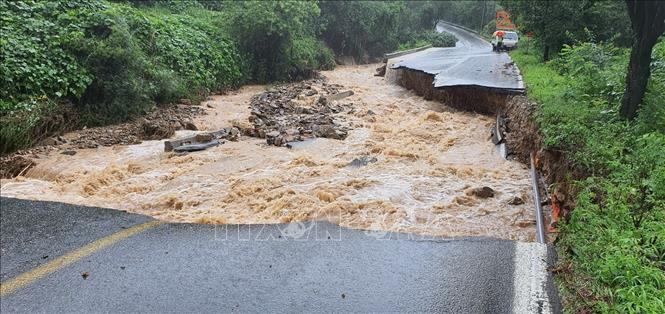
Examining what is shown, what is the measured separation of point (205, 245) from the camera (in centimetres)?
591

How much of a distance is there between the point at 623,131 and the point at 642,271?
12.8 ft

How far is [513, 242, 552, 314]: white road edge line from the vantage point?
4074mm

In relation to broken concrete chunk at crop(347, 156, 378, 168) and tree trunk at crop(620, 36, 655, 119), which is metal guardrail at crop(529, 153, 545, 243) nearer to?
tree trunk at crop(620, 36, 655, 119)

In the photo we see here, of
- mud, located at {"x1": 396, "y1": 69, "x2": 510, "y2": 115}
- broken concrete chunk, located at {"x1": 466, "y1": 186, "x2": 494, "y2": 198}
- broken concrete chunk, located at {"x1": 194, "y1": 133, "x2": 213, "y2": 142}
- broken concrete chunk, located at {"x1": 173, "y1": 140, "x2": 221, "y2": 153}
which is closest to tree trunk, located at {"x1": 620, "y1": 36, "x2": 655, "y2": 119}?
broken concrete chunk, located at {"x1": 466, "y1": 186, "x2": 494, "y2": 198}

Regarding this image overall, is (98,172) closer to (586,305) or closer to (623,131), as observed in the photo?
(586,305)

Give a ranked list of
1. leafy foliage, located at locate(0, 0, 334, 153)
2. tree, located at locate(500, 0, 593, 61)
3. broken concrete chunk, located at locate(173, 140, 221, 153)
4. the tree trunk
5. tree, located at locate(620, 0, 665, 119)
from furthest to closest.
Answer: tree, located at locate(500, 0, 593, 61), leafy foliage, located at locate(0, 0, 334, 153), broken concrete chunk, located at locate(173, 140, 221, 153), the tree trunk, tree, located at locate(620, 0, 665, 119)

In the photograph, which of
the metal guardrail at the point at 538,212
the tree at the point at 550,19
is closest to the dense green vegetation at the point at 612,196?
the metal guardrail at the point at 538,212

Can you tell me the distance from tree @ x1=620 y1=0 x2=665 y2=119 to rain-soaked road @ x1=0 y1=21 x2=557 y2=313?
209cm

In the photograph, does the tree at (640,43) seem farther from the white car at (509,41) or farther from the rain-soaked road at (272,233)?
the white car at (509,41)

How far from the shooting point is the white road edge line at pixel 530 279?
4.07m

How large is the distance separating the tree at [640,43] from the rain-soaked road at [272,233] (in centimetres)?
209

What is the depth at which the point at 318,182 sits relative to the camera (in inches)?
324

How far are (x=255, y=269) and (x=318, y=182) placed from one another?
3175 mm

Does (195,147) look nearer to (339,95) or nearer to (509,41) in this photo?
(339,95)
